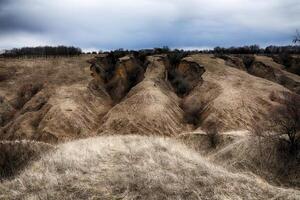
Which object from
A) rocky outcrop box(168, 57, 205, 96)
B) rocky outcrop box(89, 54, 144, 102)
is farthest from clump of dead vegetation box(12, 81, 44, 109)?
rocky outcrop box(168, 57, 205, 96)

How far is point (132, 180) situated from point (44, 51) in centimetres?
5989

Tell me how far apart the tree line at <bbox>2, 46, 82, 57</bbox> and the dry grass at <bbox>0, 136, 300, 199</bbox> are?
52754 millimetres

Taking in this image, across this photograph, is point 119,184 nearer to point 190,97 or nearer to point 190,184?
point 190,184

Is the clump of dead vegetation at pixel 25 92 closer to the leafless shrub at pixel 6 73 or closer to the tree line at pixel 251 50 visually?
the leafless shrub at pixel 6 73

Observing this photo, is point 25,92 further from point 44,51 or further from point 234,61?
point 234,61

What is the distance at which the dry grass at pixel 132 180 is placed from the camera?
14617 mm

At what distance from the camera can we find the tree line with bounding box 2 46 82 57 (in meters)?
69.9

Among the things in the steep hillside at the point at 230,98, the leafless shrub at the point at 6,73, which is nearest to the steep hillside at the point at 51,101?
the leafless shrub at the point at 6,73

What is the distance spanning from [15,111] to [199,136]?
2473 cm

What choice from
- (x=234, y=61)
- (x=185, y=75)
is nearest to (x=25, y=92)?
(x=185, y=75)

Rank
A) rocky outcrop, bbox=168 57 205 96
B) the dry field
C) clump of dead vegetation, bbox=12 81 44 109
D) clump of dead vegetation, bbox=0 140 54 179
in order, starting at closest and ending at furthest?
1. the dry field
2. clump of dead vegetation, bbox=0 140 54 179
3. clump of dead vegetation, bbox=12 81 44 109
4. rocky outcrop, bbox=168 57 205 96

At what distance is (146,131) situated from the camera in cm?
4391

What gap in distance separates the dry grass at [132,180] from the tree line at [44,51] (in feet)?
173

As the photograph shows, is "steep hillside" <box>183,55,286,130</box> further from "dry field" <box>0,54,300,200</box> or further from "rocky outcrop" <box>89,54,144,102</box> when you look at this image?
"rocky outcrop" <box>89,54,144,102</box>
